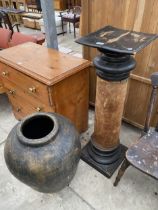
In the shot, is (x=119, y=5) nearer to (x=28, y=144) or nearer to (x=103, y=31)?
(x=103, y=31)

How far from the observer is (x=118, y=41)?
102 centimetres

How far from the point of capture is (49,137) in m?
0.93

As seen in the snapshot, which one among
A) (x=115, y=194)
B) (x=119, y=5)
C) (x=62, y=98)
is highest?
(x=119, y=5)

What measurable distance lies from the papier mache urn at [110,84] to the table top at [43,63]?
0.86 ft

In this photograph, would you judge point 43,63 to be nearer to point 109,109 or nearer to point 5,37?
point 109,109

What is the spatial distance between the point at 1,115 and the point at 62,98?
121 centimetres

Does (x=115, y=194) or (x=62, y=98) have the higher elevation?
(x=62, y=98)

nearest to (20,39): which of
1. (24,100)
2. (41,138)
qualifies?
(24,100)

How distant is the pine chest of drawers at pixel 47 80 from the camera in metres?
1.30

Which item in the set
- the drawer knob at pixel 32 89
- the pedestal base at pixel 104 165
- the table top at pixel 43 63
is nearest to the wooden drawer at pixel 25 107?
the drawer knob at pixel 32 89

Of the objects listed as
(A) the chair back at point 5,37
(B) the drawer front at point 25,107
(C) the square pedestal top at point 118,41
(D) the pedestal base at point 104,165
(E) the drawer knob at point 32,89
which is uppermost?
(C) the square pedestal top at point 118,41

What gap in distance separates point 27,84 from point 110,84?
2.33 feet

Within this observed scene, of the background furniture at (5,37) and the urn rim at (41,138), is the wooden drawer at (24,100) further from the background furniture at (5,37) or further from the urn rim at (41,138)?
the background furniture at (5,37)

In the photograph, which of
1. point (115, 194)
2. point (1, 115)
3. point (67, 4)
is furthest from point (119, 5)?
point (67, 4)
